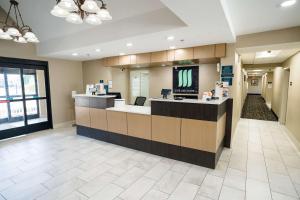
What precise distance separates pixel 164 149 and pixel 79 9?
287 cm

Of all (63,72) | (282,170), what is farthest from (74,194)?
(63,72)

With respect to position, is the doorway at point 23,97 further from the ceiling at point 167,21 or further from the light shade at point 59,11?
the light shade at point 59,11

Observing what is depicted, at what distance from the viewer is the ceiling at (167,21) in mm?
2168

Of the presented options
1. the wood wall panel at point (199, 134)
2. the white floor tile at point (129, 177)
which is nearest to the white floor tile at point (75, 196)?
the white floor tile at point (129, 177)

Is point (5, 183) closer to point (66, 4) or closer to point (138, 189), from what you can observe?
point (138, 189)

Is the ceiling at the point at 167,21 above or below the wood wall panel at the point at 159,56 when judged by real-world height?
above

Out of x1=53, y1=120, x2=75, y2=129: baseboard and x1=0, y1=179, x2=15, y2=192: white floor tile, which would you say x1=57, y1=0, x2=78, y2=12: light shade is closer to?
x1=0, y1=179, x2=15, y2=192: white floor tile

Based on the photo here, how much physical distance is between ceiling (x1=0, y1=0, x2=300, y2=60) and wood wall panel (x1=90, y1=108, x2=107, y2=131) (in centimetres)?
169

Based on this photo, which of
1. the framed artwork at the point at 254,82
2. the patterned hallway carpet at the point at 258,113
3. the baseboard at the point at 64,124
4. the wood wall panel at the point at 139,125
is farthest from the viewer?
the framed artwork at the point at 254,82

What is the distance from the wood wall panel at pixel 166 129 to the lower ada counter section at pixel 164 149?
11cm

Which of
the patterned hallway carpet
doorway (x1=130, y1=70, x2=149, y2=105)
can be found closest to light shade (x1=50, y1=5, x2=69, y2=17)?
doorway (x1=130, y1=70, x2=149, y2=105)

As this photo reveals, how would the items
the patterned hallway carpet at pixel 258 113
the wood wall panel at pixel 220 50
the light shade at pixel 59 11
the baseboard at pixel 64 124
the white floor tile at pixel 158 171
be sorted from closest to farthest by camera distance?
the light shade at pixel 59 11 → the white floor tile at pixel 158 171 → the wood wall panel at pixel 220 50 → the baseboard at pixel 64 124 → the patterned hallway carpet at pixel 258 113

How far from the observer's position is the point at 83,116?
4.58m

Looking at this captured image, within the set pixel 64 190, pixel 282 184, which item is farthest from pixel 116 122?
pixel 282 184
